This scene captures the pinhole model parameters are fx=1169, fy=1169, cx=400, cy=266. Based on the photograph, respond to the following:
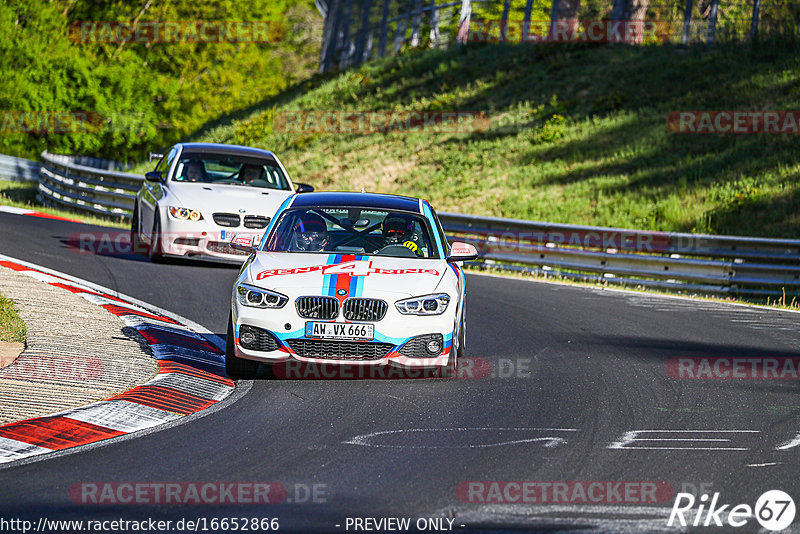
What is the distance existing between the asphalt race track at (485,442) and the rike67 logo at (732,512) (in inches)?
2.7

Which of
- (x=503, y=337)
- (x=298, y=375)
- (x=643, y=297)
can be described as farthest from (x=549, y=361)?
(x=643, y=297)

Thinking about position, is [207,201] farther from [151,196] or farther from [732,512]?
[732,512]

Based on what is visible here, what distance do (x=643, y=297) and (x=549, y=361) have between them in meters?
6.90

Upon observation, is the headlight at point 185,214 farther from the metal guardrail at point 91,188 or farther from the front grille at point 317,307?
the metal guardrail at point 91,188

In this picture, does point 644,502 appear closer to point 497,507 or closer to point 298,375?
point 497,507

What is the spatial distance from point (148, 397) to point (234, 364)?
1.06 metres

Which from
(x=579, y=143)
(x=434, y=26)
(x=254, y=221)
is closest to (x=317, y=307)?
(x=254, y=221)

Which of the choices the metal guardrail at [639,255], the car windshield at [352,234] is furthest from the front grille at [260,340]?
the metal guardrail at [639,255]

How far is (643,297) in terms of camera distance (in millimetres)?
17266

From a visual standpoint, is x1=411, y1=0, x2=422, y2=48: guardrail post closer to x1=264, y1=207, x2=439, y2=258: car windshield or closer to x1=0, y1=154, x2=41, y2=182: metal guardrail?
x1=0, y1=154, x2=41, y2=182: metal guardrail

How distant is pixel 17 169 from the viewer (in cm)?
3831

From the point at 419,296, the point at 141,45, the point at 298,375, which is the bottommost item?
the point at 298,375

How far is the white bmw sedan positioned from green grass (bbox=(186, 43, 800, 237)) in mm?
11640

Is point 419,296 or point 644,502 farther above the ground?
point 419,296
